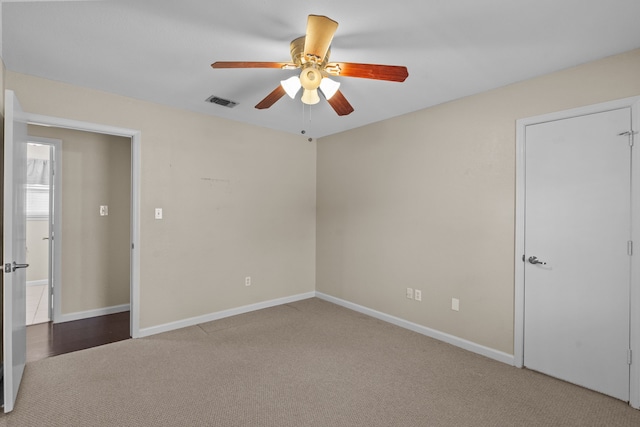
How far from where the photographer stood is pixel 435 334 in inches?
130

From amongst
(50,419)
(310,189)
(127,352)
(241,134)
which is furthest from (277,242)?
(50,419)

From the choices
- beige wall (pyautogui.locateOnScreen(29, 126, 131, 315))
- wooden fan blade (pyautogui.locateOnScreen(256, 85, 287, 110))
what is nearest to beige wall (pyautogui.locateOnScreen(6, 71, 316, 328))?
beige wall (pyautogui.locateOnScreen(29, 126, 131, 315))

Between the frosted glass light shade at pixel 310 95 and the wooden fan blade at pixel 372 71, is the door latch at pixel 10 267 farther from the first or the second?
the wooden fan blade at pixel 372 71

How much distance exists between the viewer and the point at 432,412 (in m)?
2.09

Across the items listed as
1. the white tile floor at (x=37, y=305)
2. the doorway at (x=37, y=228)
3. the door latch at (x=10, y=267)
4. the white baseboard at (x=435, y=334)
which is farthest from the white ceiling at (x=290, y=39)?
the doorway at (x=37, y=228)

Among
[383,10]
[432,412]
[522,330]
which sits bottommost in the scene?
[432,412]

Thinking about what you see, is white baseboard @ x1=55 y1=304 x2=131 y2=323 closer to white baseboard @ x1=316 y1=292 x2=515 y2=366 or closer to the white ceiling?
the white ceiling

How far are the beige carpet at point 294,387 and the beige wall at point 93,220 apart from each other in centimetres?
129

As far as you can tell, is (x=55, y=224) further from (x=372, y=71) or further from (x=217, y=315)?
(x=372, y=71)

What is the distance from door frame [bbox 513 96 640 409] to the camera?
2.16m

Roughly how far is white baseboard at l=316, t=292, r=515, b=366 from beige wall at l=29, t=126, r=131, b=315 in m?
2.96

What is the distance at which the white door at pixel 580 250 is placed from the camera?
7.35 ft

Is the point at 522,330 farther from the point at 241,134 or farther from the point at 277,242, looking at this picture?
the point at 241,134

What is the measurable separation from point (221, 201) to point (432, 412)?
300 centimetres
